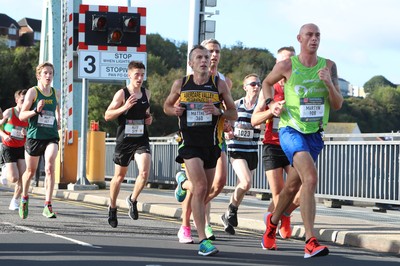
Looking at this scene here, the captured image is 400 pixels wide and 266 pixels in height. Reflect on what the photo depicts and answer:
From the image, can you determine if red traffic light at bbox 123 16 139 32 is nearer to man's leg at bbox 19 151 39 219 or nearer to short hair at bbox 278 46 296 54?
man's leg at bbox 19 151 39 219

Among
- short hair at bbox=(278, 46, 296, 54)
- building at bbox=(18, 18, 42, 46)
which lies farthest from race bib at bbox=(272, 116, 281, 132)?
building at bbox=(18, 18, 42, 46)

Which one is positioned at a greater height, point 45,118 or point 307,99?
point 307,99

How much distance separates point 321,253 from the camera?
887cm

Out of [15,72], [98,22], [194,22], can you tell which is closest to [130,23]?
[98,22]

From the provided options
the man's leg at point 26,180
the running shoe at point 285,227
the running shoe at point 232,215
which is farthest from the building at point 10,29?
the running shoe at point 285,227

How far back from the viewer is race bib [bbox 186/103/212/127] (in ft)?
31.9

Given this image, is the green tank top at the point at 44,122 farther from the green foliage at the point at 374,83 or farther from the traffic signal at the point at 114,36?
the green foliage at the point at 374,83

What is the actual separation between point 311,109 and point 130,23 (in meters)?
13.5

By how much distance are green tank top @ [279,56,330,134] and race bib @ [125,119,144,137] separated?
3.27 meters

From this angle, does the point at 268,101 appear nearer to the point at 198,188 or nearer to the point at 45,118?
the point at 198,188

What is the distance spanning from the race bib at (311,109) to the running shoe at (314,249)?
1134 millimetres

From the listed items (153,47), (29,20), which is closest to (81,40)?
(153,47)

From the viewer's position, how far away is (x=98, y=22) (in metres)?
22.1

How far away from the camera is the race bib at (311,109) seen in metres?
9.36
